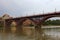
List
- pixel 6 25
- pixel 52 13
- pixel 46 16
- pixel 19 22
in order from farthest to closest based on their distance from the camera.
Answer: pixel 6 25 < pixel 19 22 < pixel 46 16 < pixel 52 13

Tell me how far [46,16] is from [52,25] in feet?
151

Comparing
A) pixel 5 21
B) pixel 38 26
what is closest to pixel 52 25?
pixel 5 21

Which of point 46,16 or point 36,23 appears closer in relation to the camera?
point 46,16

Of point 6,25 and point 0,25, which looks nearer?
point 6,25

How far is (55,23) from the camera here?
82062 millimetres

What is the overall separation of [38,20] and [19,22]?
1448 centimetres

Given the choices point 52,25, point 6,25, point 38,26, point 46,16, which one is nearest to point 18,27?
point 6,25

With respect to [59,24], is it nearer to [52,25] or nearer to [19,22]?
[52,25]

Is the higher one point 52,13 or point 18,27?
point 52,13

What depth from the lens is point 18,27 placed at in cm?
5703

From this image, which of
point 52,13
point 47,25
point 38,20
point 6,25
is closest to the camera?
point 52,13

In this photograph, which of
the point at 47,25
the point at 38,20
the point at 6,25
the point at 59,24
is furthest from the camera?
the point at 59,24

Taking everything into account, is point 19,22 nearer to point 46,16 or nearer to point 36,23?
point 36,23

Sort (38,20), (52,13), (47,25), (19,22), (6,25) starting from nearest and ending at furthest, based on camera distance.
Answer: (52,13) → (38,20) → (19,22) → (6,25) → (47,25)
